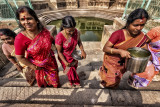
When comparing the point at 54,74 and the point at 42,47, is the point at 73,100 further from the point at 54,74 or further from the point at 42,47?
the point at 42,47

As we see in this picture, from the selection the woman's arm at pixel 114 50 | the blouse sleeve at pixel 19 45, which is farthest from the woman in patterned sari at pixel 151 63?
the blouse sleeve at pixel 19 45

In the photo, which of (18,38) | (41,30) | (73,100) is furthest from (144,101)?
(18,38)

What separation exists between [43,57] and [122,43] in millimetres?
1524

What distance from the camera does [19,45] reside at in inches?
53.1

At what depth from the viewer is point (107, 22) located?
12.8m

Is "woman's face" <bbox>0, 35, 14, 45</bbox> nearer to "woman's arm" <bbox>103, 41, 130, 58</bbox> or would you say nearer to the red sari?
the red sari

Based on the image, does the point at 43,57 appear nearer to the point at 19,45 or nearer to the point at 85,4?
the point at 19,45

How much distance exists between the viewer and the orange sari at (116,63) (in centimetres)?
154

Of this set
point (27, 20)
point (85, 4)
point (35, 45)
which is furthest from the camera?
point (85, 4)

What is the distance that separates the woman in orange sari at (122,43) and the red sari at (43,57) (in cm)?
113

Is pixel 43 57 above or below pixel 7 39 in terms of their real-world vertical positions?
below

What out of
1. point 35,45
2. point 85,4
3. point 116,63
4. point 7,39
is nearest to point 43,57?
point 35,45

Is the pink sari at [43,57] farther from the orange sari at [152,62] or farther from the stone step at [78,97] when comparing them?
the orange sari at [152,62]

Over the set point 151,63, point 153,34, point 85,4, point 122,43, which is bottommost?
point 151,63
